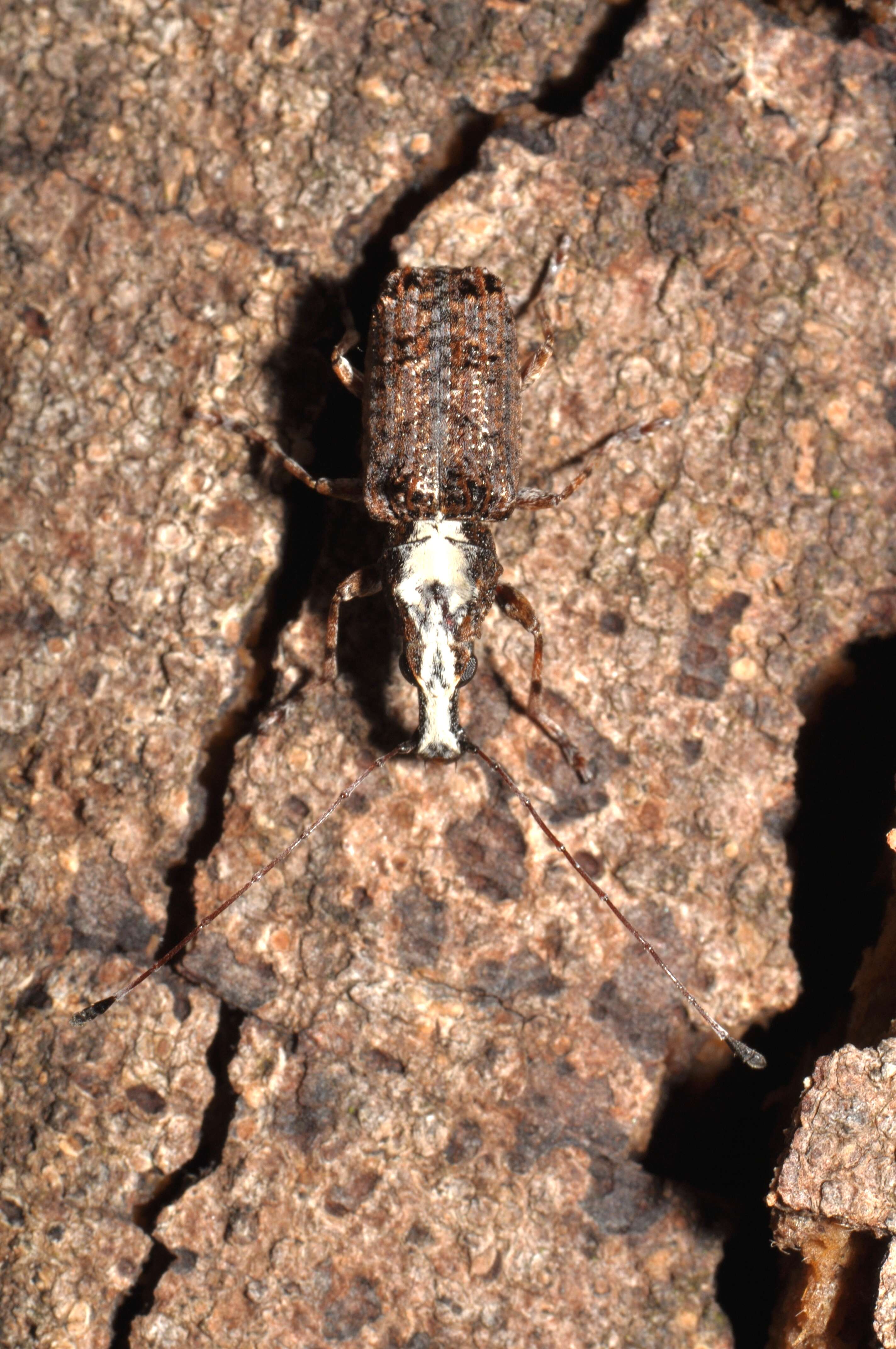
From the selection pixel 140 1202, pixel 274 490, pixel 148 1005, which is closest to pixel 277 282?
pixel 274 490

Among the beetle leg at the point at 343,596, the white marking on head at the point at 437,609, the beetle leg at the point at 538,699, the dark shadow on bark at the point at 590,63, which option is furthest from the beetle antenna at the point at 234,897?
the dark shadow on bark at the point at 590,63

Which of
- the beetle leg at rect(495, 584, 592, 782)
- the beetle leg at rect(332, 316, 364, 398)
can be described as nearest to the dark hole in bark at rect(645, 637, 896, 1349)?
the beetle leg at rect(495, 584, 592, 782)

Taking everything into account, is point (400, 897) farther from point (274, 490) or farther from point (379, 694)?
point (274, 490)

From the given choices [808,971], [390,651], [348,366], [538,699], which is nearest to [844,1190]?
[808,971]

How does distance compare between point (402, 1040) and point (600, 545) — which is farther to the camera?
point (600, 545)

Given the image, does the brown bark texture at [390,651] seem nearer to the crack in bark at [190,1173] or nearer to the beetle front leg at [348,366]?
the crack in bark at [190,1173]

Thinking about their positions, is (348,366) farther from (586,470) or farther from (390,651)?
(390,651)

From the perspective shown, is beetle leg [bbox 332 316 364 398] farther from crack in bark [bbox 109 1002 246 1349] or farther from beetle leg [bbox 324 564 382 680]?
crack in bark [bbox 109 1002 246 1349]
